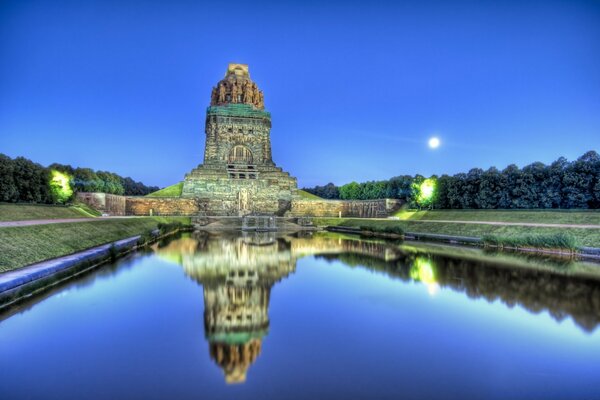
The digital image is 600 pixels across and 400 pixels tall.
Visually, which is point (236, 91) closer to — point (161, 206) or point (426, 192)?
point (161, 206)

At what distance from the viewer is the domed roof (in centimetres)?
5384

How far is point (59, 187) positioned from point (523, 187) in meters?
35.7

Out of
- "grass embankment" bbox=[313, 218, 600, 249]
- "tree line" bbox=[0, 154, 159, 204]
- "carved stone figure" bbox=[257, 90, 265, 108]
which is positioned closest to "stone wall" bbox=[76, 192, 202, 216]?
"tree line" bbox=[0, 154, 159, 204]

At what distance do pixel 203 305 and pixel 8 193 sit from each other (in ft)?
72.1

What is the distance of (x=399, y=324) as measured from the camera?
603 centimetres

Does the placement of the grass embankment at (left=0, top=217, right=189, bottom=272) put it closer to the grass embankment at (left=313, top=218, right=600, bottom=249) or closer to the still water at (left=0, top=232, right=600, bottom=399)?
the still water at (left=0, top=232, right=600, bottom=399)

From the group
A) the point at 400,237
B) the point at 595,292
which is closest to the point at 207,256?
the point at 595,292

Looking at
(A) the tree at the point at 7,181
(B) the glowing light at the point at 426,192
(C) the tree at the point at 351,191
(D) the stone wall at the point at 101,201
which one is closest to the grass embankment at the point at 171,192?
(D) the stone wall at the point at 101,201

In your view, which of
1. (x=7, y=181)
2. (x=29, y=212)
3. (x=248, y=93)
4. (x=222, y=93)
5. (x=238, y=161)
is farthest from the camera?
(x=248, y=93)

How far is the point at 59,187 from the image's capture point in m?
27.3

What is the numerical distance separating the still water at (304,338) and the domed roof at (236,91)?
47.3 metres

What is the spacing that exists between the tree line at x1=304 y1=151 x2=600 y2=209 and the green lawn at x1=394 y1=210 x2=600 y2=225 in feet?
6.37

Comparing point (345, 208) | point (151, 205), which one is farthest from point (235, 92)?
point (345, 208)

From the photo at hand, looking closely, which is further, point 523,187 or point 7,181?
point 523,187
